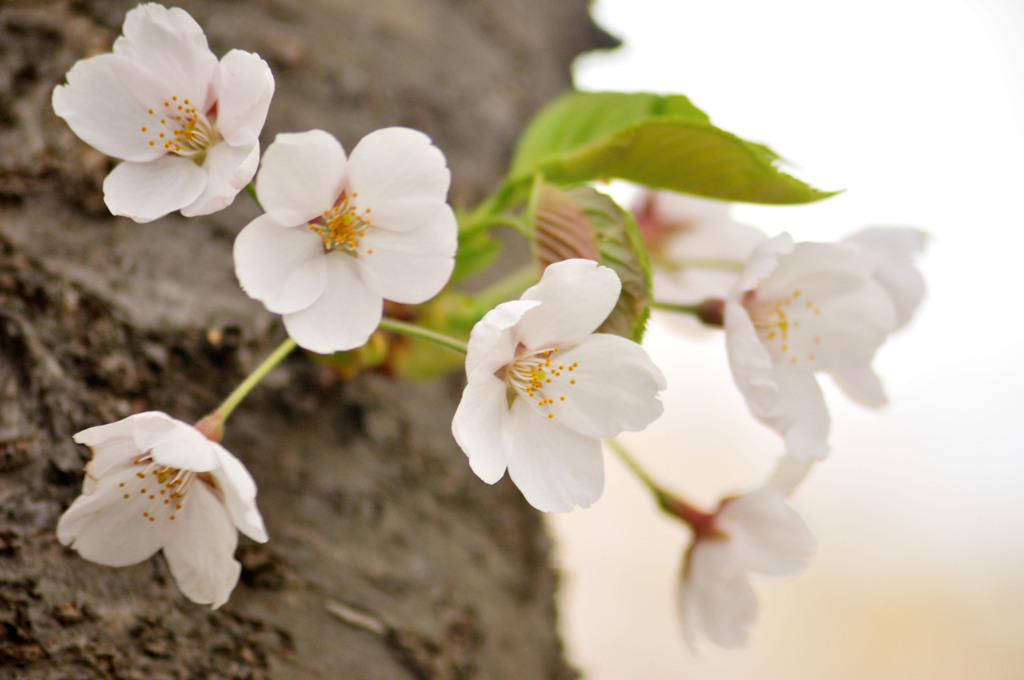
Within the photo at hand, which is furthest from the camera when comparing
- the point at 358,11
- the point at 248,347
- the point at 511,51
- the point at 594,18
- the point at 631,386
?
the point at 594,18

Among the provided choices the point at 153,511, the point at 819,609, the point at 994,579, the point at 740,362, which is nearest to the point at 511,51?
the point at 740,362

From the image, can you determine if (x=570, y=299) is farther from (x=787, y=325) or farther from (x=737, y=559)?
(x=737, y=559)

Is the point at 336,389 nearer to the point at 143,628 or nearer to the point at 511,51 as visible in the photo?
the point at 143,628

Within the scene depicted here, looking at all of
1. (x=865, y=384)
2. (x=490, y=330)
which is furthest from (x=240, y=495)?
(x=865, y=384)

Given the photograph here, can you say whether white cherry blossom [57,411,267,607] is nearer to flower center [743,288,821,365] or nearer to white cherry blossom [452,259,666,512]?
white cherry blossom [452,259,666,512]

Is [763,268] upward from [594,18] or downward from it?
upward

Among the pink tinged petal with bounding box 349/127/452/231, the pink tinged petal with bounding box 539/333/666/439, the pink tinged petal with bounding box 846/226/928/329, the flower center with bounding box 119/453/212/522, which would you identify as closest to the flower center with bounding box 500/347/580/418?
the pink tinged petal with bounding box 539/333/666/439

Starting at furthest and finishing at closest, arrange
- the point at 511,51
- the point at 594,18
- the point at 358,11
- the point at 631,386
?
the point at 594,18 → the point at 511,51 → the point at 358,11 → the point at 631,386
